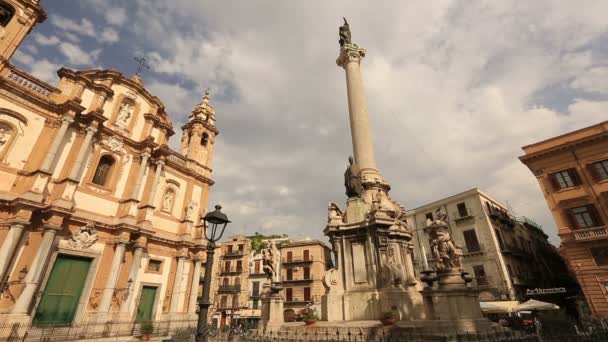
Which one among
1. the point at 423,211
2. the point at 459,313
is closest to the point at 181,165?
the point at 459,313

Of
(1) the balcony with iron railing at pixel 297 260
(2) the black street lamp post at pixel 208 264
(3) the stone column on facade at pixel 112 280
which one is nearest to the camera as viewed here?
(2) the black street lamp post at pixel 208 264

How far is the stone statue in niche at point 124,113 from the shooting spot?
65.2 feet

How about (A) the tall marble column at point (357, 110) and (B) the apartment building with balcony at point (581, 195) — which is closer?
(A) the tall marble column at point (357, 110)

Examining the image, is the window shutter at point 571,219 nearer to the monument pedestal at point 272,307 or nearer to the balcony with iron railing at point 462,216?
the balcony with iron railing at point 462,216

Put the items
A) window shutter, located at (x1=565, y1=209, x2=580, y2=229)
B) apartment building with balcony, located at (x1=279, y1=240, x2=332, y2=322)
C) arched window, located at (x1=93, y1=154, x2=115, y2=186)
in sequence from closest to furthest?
arched window, located at (x1=93, y1=154, x2=115, y2=186) → window shutter, located at (x1=565, y1=209, x2=580, y2=229) → apartment building with balcony, located at (x1=279, y1=240, x2=332, y2=322)

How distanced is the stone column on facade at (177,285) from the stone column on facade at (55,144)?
9.42m

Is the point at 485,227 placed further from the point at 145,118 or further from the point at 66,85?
the point at 66,85

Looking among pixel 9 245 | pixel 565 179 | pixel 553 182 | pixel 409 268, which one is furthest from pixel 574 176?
pixel 9 245

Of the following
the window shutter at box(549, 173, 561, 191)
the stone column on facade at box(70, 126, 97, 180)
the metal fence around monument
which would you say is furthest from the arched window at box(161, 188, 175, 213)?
the window shutter at box(549, 173, 561, 191)

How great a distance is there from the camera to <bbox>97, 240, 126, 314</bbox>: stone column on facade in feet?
49.5

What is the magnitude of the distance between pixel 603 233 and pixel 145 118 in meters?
32.6

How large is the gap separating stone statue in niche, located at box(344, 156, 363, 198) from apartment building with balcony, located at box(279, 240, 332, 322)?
2433cm

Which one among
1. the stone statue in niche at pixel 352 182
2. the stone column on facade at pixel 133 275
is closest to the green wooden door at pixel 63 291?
the stone column on facade at pixel 133 275

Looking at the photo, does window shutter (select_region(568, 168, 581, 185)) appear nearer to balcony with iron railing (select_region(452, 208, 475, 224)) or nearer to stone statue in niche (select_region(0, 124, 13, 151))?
balcony with iron railing (select_region(452, 208, 475, 224))
